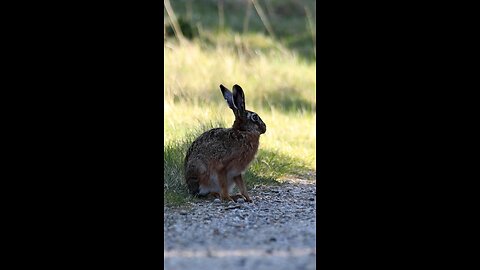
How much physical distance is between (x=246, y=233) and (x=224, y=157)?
1.35 m

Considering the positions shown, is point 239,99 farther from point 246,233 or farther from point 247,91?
point 247,91

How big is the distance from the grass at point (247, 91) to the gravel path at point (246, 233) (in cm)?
43

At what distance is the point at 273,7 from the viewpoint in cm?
1941

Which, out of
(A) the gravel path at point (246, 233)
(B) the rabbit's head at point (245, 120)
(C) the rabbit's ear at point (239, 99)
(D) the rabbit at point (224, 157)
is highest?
(C) the rabbit's ear at point (239, 99)

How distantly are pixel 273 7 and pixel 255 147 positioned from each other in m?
12.0

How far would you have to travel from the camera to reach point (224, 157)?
24.8 feet

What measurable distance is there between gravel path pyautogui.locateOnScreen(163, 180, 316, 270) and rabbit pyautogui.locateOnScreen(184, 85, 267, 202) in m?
0.15

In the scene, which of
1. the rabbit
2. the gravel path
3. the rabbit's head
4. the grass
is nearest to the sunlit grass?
the grass

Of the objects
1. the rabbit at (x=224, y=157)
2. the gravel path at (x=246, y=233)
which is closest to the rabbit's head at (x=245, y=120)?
the rabbit at (x=224, y=157)

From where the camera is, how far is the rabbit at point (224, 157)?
754 centimetres

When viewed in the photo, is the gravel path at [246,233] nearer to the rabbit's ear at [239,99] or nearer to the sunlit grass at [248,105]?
the sunlit grass at [248,105]

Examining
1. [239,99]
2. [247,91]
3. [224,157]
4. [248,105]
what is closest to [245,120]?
[239,99]

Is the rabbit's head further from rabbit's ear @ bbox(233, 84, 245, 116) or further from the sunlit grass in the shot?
the sunlit grass
